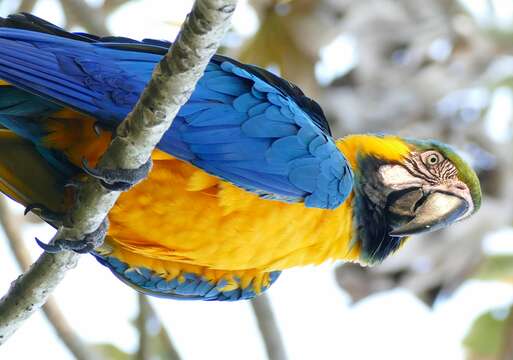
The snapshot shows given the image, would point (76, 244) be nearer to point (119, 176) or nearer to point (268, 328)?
point (119, 176)

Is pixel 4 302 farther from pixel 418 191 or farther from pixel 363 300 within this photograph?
pixel 363 300

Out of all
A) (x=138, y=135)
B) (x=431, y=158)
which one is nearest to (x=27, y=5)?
(x=431, y=158)

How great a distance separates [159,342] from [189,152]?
75.6 inches

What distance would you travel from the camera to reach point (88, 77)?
3.05 meters

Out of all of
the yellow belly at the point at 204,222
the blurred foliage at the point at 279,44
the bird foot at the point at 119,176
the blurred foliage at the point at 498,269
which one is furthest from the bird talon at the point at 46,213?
the blurred foliage at the point at 498,269

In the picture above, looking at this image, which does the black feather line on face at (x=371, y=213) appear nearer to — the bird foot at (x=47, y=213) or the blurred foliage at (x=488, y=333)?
the bird foot at (x=47, y=213)

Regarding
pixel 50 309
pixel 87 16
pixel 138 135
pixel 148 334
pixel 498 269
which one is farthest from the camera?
pixel 498 269

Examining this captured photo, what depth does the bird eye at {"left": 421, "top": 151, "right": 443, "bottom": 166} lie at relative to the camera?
3775 mm

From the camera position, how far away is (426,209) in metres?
3.70

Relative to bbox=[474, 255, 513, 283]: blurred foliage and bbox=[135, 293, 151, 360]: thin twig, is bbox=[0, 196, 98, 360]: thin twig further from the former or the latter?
bbox=[474, 255, 513, 283]: blurred foliage

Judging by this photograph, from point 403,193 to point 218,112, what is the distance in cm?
91

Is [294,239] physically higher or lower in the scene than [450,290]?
lower

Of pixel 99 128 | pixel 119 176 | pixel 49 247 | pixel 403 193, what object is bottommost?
pixel 49 247

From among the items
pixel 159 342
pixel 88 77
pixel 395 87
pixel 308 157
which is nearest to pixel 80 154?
pixel 88 77
